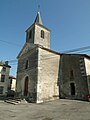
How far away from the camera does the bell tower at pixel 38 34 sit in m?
21.8

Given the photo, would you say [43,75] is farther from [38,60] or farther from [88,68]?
[88,68]

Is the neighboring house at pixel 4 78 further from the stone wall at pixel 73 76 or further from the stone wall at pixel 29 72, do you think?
the stone wall at pixel 73 76

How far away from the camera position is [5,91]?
96.4ft

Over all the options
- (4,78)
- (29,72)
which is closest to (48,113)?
(29,72)

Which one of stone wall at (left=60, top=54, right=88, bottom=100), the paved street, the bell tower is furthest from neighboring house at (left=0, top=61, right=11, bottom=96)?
the paved street

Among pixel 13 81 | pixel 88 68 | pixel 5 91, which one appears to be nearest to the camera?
pixel 88 68

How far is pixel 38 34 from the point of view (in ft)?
73.3

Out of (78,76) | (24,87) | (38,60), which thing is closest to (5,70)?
(24,87)

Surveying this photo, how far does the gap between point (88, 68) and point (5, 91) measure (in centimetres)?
1980

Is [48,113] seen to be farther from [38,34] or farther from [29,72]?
[38,34]

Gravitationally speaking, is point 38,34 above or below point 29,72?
above

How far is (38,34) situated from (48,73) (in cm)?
751

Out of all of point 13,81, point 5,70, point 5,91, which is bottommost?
point 5,91

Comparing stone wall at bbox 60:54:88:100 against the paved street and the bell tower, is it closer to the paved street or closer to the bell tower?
the bell tower
